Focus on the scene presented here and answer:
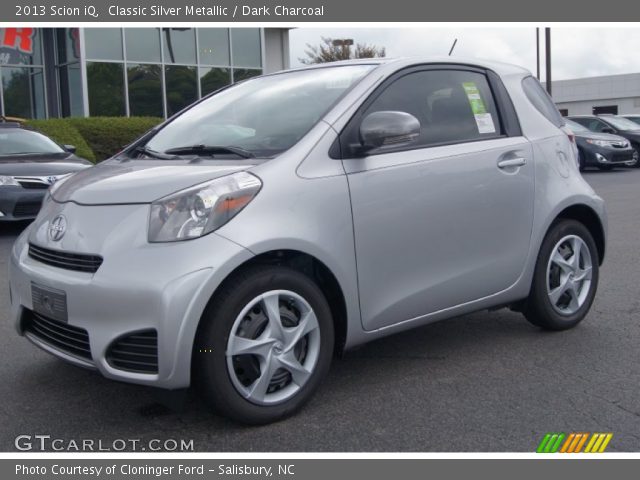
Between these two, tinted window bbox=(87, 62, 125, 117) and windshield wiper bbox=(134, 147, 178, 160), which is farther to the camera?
tinted window bbox=(87, 62, 125, 117)

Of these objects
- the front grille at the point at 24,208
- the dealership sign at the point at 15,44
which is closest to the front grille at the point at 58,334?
the front grille at the point at 24,208

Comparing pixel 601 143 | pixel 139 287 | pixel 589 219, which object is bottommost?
pixel 601 143

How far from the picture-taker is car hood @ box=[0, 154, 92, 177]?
953 centimetres

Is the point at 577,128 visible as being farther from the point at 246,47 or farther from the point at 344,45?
the point at 344,45

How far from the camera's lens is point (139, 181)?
137 inches

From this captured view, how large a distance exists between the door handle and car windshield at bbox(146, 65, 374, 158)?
927 mm

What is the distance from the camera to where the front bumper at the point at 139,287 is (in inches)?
122

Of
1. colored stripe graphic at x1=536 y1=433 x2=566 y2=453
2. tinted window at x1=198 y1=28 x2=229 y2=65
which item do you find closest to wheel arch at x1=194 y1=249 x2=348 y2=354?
colored stripe graphic at x1=536 y1=433 x2=566 y2=453

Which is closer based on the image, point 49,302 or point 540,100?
point 49,302

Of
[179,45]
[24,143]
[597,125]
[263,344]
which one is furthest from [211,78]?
[263,344]

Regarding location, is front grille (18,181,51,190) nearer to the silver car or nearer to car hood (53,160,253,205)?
the silver car

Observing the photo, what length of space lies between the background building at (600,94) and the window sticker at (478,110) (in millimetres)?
63049

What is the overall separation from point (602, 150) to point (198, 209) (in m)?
17.8
